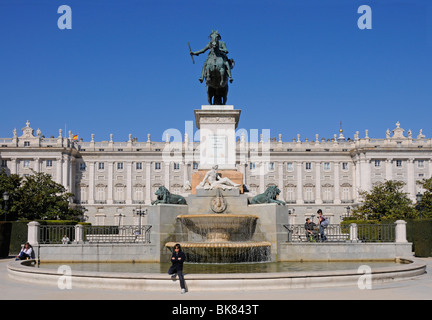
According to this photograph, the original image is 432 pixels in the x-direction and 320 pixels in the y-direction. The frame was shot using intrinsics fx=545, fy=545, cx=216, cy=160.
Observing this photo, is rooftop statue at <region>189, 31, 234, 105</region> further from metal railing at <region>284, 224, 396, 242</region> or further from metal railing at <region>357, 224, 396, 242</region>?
metal railing at <region>357, 224, 396, 242</region>

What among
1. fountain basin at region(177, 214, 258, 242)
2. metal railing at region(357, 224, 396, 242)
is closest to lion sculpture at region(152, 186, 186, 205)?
fountain basin at region(177, 214, 258, 242)

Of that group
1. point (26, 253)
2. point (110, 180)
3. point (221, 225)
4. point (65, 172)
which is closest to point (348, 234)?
point (221, 225)

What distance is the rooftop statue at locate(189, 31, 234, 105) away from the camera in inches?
786

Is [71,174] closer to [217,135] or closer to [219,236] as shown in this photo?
[217,135]

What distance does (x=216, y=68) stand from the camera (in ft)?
65.4

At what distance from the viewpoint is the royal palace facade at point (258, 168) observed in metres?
112

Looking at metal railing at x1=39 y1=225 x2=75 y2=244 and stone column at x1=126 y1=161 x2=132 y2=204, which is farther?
stone column at x1=126 y1=161 x2=132 y2=204

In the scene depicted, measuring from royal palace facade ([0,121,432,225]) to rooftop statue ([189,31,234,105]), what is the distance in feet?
300

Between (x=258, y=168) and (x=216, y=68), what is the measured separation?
9675 centimetres

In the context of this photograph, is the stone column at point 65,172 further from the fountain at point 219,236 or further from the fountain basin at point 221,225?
the fountain basin at point 221,225

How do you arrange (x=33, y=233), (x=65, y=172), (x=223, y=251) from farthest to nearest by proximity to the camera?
(x=65, y=172) < (x=33, y=233) < (x=223, y=251)

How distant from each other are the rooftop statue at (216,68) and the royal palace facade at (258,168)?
91.4 metres
